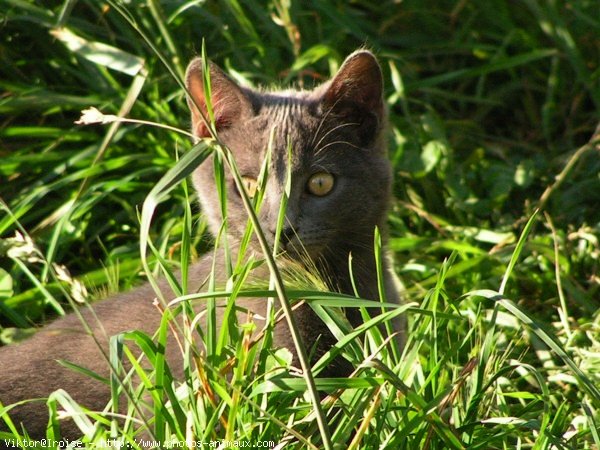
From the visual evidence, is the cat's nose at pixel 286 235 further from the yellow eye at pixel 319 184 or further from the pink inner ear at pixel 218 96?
the pink inner ear at pixel 218 96

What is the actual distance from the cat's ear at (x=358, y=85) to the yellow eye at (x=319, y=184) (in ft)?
0.83

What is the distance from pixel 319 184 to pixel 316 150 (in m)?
0.11

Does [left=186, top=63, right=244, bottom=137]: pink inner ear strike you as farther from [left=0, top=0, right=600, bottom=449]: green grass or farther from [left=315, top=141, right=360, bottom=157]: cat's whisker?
[left=315, top=141, right=360, bottom=157]: cat's whisker

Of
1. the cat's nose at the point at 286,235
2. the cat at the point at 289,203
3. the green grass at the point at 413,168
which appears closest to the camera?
the green grass at the point at 413,168

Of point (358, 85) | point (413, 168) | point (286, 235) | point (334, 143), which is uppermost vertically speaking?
point (358, 85)

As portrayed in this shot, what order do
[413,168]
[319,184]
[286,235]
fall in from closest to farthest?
[286,235] → [319,184] → [413,168]

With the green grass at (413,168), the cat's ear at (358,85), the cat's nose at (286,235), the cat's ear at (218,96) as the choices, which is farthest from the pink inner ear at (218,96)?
the cat's nose at (286,235)

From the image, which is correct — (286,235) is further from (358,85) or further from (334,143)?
(358,85)

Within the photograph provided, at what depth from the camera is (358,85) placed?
114 inches

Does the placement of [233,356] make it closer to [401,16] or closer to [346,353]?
[346,353]

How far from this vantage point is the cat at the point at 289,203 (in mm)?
2668

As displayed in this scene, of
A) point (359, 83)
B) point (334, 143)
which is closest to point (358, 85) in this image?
point (359, 83)

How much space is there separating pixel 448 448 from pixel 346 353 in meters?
0.32

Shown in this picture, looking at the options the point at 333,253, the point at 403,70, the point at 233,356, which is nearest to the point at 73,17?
the point at 403,70
